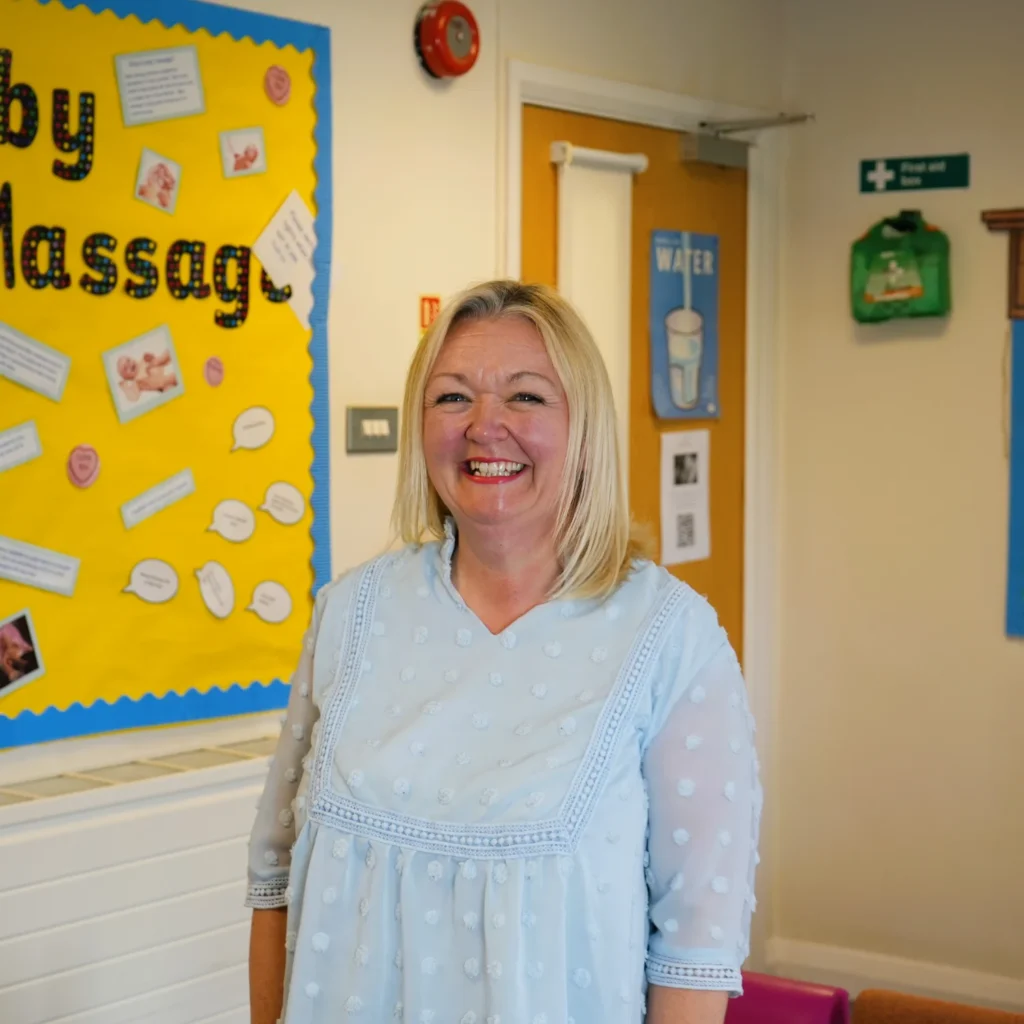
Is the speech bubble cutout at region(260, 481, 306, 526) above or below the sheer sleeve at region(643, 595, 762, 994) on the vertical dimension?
above

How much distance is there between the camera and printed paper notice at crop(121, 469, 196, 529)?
7.72ft

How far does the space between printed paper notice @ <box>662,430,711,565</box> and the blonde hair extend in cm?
204

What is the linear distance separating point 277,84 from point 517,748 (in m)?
1.52

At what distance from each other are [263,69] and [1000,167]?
185 centimetres

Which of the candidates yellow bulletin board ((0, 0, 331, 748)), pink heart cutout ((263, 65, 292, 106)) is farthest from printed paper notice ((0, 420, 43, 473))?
pink heart cutout ((263, 65, 292, 106))

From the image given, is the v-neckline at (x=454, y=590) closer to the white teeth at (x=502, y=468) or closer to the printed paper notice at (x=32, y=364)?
the white teeth at (x=502, y=468)

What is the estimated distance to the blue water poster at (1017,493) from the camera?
3535mm

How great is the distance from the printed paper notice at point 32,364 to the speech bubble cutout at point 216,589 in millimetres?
395

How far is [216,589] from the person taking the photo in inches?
98.1

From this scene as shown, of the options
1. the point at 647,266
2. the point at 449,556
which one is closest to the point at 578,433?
the point at 449,556

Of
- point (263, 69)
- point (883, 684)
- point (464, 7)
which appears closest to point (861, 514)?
point (883, 684)

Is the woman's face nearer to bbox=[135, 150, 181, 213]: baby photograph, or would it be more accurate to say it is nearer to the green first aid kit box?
bbox=[135, 150, 181, 213]: baby photograph

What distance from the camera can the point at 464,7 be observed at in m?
2.87

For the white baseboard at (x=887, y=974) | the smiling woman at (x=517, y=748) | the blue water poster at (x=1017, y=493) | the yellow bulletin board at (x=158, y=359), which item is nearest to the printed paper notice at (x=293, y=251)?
the yellow bulletin board at (x=158, y=359)
